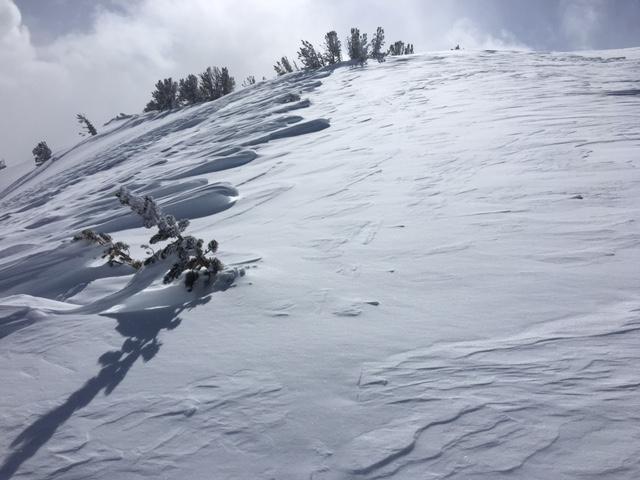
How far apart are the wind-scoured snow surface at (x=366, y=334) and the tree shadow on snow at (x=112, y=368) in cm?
1

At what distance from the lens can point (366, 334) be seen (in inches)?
78.2

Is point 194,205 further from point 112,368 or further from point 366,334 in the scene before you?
point 366,334

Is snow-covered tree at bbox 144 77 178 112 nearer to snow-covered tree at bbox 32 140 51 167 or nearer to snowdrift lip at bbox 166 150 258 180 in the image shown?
snow-covered tree at bbox 32 140 51 167

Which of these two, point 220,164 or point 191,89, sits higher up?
point 191,89

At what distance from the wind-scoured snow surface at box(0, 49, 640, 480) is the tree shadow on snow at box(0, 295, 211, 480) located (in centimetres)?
1

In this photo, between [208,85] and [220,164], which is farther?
[208,85]

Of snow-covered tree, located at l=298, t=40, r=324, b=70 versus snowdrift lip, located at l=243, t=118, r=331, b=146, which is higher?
snow-covered tree, located at l=298, t=40, r=324, b=70

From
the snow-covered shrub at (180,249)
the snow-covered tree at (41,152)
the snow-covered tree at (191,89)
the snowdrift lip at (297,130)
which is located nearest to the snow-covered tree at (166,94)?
the snow-covered tree at (191,89)

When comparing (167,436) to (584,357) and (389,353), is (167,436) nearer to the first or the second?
(389,353)

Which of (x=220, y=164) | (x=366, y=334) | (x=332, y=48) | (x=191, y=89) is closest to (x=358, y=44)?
(x=332, y=48)

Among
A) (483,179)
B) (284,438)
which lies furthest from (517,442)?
(483,179)

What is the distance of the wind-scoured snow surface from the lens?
1381 millimetres

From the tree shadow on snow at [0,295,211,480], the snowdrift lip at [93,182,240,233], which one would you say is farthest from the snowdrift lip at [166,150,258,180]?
the tree shadow on snow at [0,295,211,480]

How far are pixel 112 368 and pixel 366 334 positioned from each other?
4.42 ft
